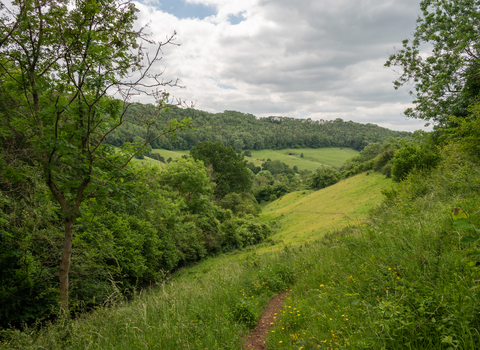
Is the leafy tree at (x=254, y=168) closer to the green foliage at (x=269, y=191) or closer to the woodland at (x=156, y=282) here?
the green foliage at (x=269, y=191)

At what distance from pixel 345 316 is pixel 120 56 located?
5.80 meters

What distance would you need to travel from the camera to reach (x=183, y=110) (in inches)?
197

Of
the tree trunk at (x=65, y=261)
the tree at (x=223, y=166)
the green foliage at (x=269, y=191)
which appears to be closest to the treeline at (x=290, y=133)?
the green foliage at (x=269, y=191)

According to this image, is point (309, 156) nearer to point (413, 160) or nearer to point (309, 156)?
point (309, 156)

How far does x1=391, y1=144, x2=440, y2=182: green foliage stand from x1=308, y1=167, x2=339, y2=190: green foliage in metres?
28.6

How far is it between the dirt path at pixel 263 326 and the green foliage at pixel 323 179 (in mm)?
45307

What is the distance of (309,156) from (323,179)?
259 feet

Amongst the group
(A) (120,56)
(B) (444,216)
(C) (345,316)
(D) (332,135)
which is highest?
(D) (332,135)

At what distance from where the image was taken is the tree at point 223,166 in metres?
38.1

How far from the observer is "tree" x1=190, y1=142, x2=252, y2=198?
38.1 meters

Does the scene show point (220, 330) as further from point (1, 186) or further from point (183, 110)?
point (1, 186)

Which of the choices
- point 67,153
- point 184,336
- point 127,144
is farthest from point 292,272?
point 67,153

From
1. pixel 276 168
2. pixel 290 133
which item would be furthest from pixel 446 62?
pixel 290 133

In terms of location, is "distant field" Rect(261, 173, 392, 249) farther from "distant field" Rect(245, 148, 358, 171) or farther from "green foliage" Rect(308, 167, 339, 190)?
"distant field" Rect(245, 148, 358, 171)
